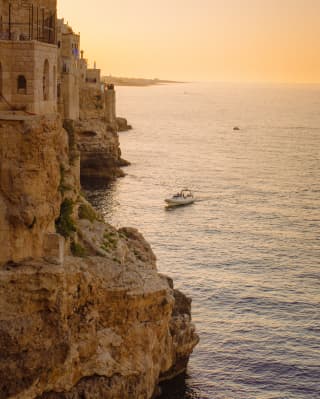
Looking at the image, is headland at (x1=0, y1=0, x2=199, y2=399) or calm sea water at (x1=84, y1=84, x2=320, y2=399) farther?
calm sea water at (x1=84, y1=84, x2=320, y2=399)

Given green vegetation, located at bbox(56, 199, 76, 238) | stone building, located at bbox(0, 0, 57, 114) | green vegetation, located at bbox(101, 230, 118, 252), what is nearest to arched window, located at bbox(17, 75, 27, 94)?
stone building, located at bbox(0, 0, 57, 114)

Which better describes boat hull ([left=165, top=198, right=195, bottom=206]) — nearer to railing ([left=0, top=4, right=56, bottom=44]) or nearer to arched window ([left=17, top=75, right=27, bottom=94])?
railing ([left=0, top=4, right=56, bottom=44])

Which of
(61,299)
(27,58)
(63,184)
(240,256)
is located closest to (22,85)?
(27,58)

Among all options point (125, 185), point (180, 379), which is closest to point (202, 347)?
point (180, 379)

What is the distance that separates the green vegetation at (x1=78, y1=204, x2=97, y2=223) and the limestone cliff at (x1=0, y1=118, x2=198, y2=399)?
2.19 meters

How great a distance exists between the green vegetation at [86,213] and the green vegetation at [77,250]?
399 cm

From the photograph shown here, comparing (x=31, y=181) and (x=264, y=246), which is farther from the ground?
(x=31, y=181)

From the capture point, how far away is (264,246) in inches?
2724

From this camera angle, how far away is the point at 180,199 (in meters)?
88.1

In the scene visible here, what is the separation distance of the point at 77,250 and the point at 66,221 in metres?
1.59

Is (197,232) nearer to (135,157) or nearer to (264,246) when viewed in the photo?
(264,246)

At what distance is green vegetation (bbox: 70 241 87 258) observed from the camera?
119 ft

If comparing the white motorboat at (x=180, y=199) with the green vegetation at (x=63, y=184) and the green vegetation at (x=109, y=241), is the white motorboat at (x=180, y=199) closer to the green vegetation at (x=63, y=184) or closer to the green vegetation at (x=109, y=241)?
the green vegetation at (x=109, y=241)

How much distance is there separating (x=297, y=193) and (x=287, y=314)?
4578 cm
